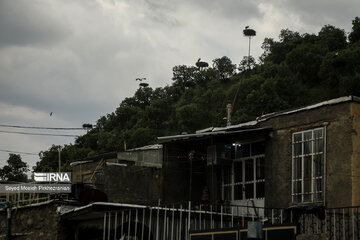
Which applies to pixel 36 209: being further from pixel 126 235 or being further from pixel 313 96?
pixel 313 96

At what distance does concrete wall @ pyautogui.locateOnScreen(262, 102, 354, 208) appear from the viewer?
48.0 ft

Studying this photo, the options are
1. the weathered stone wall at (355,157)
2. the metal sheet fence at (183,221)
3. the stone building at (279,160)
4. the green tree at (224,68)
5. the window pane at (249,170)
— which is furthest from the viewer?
the green tree at (224,68)

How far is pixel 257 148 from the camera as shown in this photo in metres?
18.1

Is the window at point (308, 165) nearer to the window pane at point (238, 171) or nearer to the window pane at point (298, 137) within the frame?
the window pane at point (298, 137)

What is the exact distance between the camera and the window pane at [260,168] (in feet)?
58.5

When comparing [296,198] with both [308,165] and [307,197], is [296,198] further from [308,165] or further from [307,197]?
[308,165]

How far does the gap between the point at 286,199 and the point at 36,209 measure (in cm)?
843

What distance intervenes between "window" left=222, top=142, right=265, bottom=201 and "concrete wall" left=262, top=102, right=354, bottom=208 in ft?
2.94

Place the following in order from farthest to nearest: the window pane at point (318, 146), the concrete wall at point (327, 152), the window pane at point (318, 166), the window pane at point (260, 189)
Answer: the window pane at point (260, 189) → the window pane at point (318, 146) → the window pane at point (318, 166) → the concrete wall at point (327, 152)

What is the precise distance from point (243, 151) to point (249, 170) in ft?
→ 2.43

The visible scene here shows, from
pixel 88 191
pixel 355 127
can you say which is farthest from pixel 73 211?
pixel 355 127

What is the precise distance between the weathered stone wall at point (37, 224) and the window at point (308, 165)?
7462 millimetres

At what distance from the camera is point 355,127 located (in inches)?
578

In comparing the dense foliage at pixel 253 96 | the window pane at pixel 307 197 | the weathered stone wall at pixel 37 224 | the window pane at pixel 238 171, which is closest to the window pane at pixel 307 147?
the window pane at pixel 307 197
